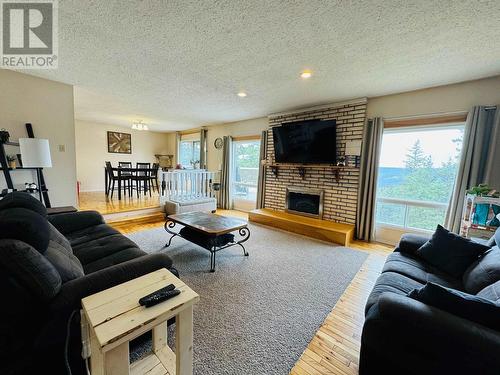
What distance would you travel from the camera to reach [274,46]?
2117 millimetres

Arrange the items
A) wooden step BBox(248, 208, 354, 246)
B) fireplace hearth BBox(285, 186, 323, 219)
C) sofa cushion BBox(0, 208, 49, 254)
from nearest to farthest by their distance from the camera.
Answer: sofa cushion BBox(0, 208, 49, 254)
wooden step BBox(248, 208, 354, 246)
fireplace hearth BBox(285, 186, 323, 219)

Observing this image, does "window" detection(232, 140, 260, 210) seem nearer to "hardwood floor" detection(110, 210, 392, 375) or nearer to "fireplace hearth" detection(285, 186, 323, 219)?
"fireplace hearth" detection(285, 186, 323, 219)

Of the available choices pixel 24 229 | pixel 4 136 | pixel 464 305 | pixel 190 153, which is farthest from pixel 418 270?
pixel 190 153

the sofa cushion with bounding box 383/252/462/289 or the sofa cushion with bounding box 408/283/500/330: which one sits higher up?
the sofa cushion with bounding box 408/283/500/330

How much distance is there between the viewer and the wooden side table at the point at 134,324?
823mm

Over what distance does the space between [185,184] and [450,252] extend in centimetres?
483

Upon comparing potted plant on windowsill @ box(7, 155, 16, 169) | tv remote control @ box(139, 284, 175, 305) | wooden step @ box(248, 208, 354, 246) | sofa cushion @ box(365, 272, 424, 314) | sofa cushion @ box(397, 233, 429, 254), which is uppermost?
potted plant on windowsill @ box(7, 155, 16, 169)

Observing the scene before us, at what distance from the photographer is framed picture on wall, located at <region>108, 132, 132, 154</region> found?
721cm

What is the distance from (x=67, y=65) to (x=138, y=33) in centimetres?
146

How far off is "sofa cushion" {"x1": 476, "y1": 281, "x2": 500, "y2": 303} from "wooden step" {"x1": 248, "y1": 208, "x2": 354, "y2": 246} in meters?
2.13

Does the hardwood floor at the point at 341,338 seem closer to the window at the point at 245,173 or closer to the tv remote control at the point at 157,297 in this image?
the tv remote control at the point at 157,297

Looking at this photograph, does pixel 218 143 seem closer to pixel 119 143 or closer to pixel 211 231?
pixel 119 143

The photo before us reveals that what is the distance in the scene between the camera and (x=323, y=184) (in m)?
4.23

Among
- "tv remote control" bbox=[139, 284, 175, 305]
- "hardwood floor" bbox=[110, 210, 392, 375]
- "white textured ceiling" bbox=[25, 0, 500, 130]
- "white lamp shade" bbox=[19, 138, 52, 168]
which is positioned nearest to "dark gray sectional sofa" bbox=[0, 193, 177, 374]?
"tv remote control" bbox=[139, 284, 175, 305]
